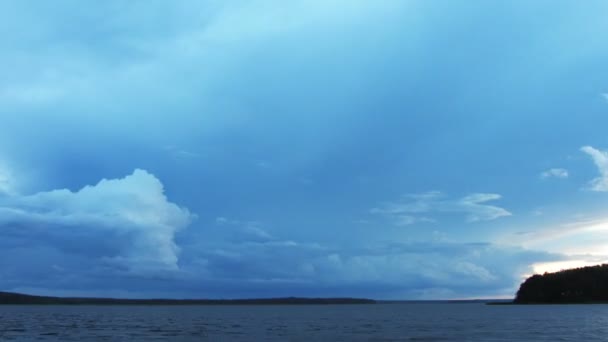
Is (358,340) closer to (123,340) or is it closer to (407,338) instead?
(407,338)

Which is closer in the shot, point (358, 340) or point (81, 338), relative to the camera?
point (358, 340)

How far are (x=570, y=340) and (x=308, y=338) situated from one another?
36769 mm

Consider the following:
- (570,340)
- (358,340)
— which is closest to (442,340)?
(358,340)

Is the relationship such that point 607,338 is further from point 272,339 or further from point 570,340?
point 272,339

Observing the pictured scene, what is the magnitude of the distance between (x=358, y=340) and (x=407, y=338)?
26.3 ft

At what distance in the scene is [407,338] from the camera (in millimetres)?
86375

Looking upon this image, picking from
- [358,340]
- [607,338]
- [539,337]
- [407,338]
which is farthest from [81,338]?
[607,338]

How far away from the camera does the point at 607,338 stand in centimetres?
8119

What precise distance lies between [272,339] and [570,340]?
1624 inches

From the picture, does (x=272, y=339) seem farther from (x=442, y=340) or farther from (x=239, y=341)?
(x=442, y=340)

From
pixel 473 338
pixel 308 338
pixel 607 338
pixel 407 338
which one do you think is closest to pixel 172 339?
pixel 308 338

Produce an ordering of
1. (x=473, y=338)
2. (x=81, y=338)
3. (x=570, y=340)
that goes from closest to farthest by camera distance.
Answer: (x=570, y=340) → (x=473, y=338) → (x=81, y=338)

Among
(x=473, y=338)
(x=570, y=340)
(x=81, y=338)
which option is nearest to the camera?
(x=570, y=340)

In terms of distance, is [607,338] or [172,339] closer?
[607,338]
